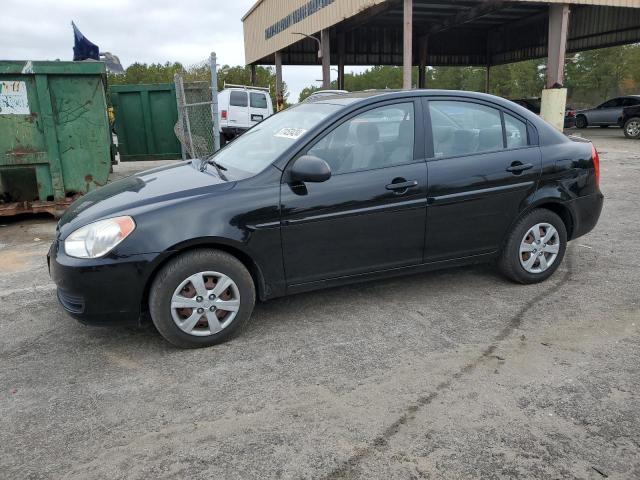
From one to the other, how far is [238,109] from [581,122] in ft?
55.5

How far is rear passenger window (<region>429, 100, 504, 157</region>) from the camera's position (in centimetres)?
397

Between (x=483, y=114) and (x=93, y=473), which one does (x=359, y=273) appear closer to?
(x=483, y=114)

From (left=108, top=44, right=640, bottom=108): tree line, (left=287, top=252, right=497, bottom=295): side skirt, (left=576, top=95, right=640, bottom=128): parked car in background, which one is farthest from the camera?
(left=108, top=44, right=640, bottom=108): tree line

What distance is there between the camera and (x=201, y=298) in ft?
10.8

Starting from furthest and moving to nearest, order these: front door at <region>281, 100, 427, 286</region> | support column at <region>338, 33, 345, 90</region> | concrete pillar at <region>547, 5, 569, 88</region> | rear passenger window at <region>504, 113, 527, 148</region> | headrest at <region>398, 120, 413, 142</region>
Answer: support column at <region>338, 33, 345, 90</region> → concrete pillar at <region>547, 5, 569, 88</region> → rear passenger window at <region>504, 113, 527, 148</region> → headrest at <region>398, 120, 413, 142</region> → front door at <region>281, 100, 427, 286</region>

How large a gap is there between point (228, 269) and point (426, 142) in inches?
68.8

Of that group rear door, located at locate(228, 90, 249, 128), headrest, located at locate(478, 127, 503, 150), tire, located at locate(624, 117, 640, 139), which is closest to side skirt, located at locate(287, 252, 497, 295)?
headrest, located at locate(478, 127, 503, 150)

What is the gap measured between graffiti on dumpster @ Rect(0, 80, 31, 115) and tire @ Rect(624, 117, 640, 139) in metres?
18.5

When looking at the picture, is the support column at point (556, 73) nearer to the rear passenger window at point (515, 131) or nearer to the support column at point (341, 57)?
the support column at point (341, 57)

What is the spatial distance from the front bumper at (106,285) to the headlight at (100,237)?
5cm

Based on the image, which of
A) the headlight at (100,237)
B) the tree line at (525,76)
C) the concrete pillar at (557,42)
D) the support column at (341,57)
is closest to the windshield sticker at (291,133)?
the headlight at (100,237)

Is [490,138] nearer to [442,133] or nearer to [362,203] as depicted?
[442,133]

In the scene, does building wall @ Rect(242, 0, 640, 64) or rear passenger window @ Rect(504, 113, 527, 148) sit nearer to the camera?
rear passenger window @ Rect(504, 113, 527, 148)

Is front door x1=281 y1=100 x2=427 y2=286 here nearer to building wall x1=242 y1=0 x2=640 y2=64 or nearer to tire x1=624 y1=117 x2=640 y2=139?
building wall x1=242 y1=0 x2=640 y2=64
